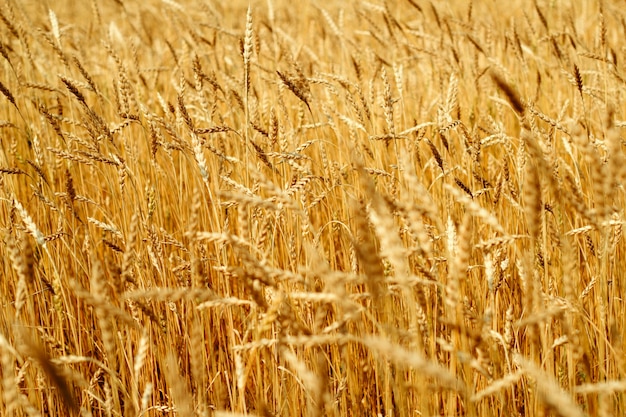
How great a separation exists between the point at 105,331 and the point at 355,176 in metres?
1.21

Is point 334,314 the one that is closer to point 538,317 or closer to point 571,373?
point 571,373

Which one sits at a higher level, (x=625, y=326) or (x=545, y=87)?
(x=545, y=87)

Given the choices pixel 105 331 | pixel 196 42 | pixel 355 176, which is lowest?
pixel 105 331

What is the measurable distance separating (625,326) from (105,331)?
101 centimetres

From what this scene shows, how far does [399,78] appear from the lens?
1.65 m

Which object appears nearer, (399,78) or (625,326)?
(625,326)

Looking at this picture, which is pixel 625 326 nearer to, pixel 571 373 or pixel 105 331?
pixel 571 373

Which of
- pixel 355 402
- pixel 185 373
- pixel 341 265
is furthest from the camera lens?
pixel 341 265

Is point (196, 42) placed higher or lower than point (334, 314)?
higher

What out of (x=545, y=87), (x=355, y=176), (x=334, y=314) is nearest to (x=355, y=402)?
(x=334, y=314)

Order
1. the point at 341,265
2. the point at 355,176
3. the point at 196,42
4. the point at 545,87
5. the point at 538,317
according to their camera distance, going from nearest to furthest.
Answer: the point at 538,317 → the point at 341,265 → the point at 355,176 → the point at 196,42 → the point at 545,87

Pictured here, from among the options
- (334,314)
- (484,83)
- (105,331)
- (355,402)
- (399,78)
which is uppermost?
(484,83)

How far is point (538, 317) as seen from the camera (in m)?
0.71

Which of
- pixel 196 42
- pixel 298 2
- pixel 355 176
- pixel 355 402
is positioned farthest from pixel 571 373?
pixel 298 2
